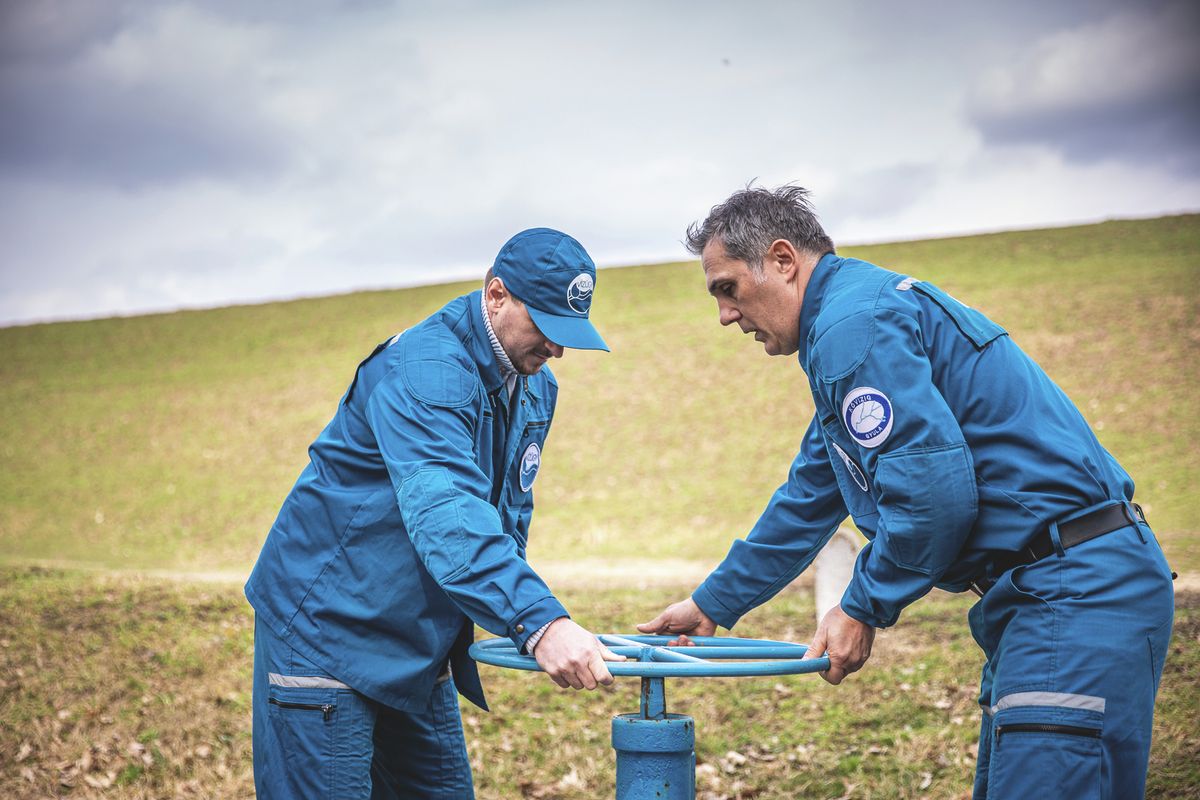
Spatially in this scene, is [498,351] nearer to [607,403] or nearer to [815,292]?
[815,292]

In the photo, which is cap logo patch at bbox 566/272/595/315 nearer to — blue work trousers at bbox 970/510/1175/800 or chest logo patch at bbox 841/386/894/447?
chest logo patch at bbox 841/386/894/447

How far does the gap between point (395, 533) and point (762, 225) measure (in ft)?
4.13

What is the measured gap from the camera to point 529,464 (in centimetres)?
334

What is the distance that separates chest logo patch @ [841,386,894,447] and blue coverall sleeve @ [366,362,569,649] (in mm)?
787

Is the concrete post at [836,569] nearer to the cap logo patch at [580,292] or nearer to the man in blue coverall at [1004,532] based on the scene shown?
the cap logo patch at [580,292]

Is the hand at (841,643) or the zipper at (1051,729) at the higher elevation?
the hand at (841,643)

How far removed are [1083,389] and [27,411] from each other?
21.5m

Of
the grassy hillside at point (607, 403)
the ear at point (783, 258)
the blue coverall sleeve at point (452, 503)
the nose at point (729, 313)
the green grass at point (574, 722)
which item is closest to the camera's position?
the blue coverall sleeve at point (452, 503)

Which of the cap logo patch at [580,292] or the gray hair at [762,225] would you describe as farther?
the cap logo patch at [580,292]

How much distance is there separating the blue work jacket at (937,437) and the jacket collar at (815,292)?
0.08 m

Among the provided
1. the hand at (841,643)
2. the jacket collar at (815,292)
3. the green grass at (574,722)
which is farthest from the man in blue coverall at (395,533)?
the green grass at (574,722)

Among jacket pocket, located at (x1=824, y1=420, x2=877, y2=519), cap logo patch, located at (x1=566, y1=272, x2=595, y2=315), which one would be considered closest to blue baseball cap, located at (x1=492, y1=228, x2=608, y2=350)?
cap logo patch, located at (x1=566, y1=272, x2=595, y2=315)

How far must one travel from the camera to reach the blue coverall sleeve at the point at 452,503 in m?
2.56

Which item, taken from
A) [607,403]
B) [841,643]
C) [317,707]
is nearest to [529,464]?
[317,707]
